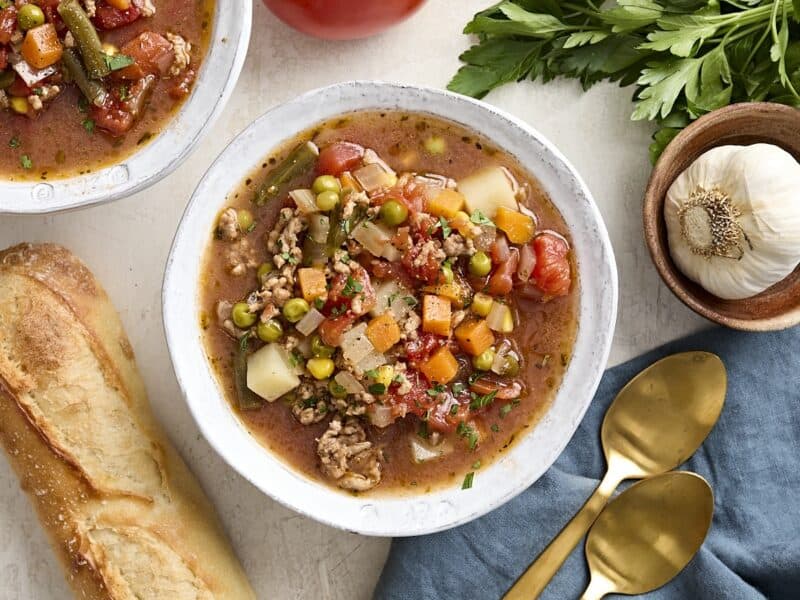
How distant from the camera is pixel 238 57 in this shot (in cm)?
400

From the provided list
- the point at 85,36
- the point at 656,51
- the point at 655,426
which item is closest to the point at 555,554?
the point at 655,426

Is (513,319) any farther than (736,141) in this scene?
No

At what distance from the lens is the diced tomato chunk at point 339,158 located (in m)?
3.97

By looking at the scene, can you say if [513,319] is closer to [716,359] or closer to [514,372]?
[514,372]

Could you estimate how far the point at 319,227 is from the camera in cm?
388

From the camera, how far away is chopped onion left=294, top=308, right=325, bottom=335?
384cm

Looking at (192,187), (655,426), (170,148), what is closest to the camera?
(170,148)

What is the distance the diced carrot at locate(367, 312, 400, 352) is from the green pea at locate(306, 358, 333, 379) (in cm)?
22

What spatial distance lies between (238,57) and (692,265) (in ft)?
7.99

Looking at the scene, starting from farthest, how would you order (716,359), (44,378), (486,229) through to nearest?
1. (716,359)
2. (44,378)
3. (486,229)

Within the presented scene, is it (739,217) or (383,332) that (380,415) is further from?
(739,217)

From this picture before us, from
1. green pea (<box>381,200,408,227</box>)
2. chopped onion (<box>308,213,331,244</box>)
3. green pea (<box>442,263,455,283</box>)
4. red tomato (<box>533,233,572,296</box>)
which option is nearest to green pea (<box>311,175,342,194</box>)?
chopped onion (<box>308,213,331,244</box>)

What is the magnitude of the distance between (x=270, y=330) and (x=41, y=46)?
165cm

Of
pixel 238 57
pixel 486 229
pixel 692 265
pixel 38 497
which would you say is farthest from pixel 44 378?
pixel 692 265
